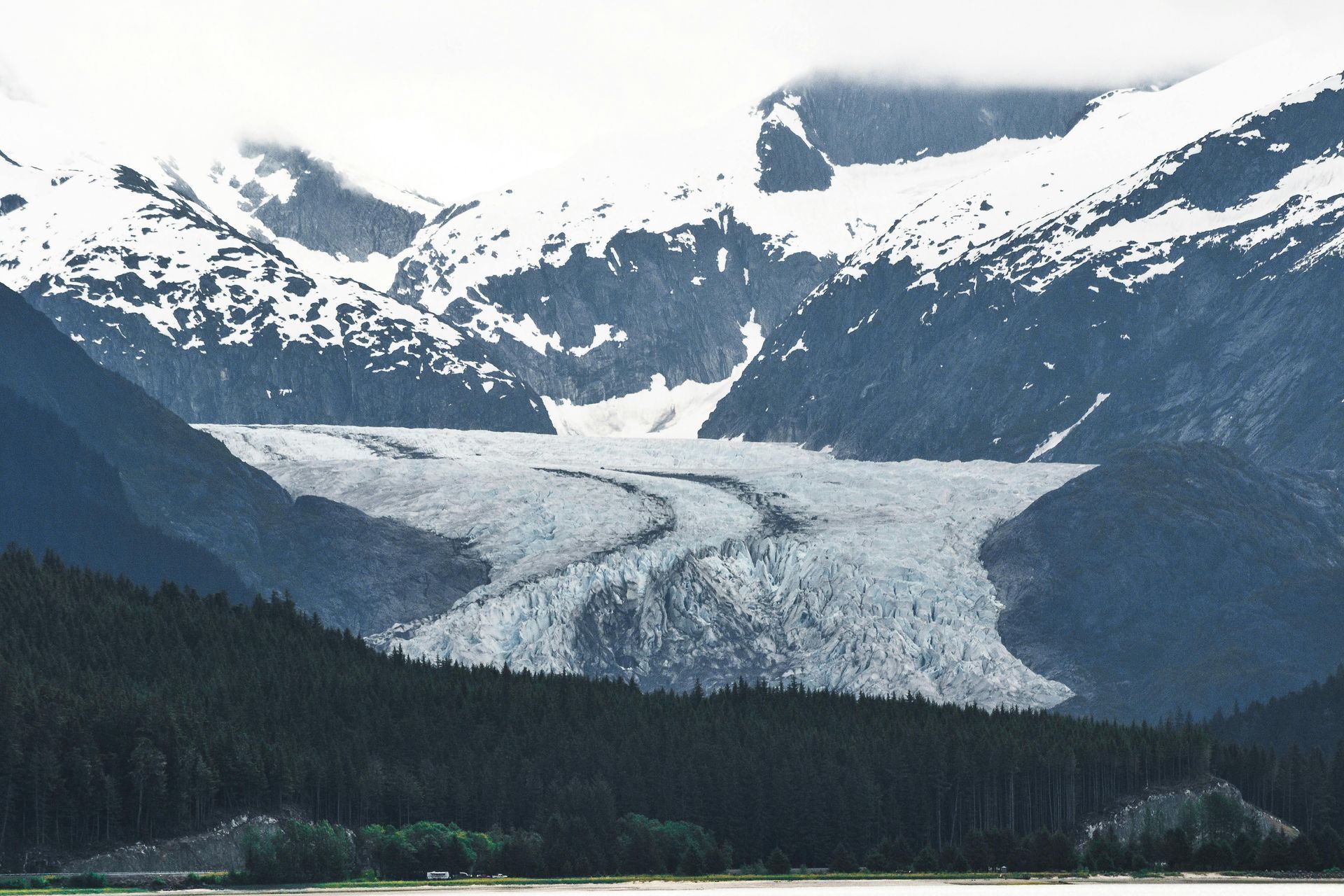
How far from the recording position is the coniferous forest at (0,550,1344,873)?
164 m

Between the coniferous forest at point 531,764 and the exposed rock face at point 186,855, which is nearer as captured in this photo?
the exposed rock face at point 186,855

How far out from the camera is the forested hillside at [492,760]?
16375 cm

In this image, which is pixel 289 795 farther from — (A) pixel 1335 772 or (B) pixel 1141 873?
(A) pixel 1335 772

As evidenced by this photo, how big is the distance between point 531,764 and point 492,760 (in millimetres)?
2429

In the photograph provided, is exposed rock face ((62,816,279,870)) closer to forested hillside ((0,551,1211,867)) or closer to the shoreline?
forested hillside ((0,551,1211,867))

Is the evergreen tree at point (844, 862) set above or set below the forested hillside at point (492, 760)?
below

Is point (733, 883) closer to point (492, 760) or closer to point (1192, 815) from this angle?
point (492, 760)

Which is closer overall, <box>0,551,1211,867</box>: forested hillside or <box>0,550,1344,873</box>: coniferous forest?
<box>0,550,1344,873</box>: coniferous forest

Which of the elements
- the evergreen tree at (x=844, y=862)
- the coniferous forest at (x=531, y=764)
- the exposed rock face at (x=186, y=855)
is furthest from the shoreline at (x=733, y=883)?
the exposed rock face at (x=186, y=855)

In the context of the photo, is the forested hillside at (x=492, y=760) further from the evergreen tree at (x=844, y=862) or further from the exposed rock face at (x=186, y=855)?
the evergreen tree at (x=844, y=862)

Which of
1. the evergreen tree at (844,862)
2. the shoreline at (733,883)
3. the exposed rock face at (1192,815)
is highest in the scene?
the exposed rock face at (1192,815)

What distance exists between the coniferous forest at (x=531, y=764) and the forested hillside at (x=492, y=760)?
0.16m

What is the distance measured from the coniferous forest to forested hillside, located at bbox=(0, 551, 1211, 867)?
16 centimetres

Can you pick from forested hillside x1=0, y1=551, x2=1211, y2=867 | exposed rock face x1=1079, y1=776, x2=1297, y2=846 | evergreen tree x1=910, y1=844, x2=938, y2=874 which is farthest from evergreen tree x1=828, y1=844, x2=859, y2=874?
exposed rock face x1=1079, y1=776, x2=1297, y2=846
